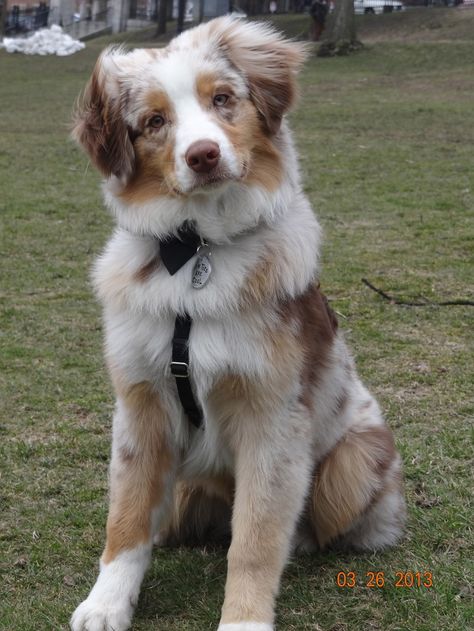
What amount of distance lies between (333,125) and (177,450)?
13797 mm

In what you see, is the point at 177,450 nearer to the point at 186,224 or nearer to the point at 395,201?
the point at 186,224

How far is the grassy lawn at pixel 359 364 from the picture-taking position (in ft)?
11.2

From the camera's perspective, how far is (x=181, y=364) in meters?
3.20

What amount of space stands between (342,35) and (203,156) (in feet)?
86.2

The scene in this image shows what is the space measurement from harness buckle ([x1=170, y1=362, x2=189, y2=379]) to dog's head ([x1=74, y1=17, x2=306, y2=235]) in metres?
0.57

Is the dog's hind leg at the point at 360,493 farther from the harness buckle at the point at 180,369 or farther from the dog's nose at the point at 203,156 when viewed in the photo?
the dog's nose at the point at 203,156

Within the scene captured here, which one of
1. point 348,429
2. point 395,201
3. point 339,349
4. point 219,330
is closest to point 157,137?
point 219,330

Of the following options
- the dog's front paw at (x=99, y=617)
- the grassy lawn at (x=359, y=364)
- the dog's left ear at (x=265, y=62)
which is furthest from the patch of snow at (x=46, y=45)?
the dog's front paw at (x=99, y=617)

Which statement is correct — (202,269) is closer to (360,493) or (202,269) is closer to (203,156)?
(203,156)

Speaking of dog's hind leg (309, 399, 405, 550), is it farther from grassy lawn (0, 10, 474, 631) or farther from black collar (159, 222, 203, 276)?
black collar (159, 222, 203, 276)

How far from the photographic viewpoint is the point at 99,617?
3232mm

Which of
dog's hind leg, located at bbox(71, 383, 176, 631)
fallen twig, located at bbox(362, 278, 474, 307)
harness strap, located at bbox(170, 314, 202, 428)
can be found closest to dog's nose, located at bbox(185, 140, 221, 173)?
harness strap, located at bbox(170, 314, 202, 428)

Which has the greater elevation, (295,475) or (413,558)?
(295,475)

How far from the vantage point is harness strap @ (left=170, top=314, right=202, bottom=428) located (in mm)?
3207
